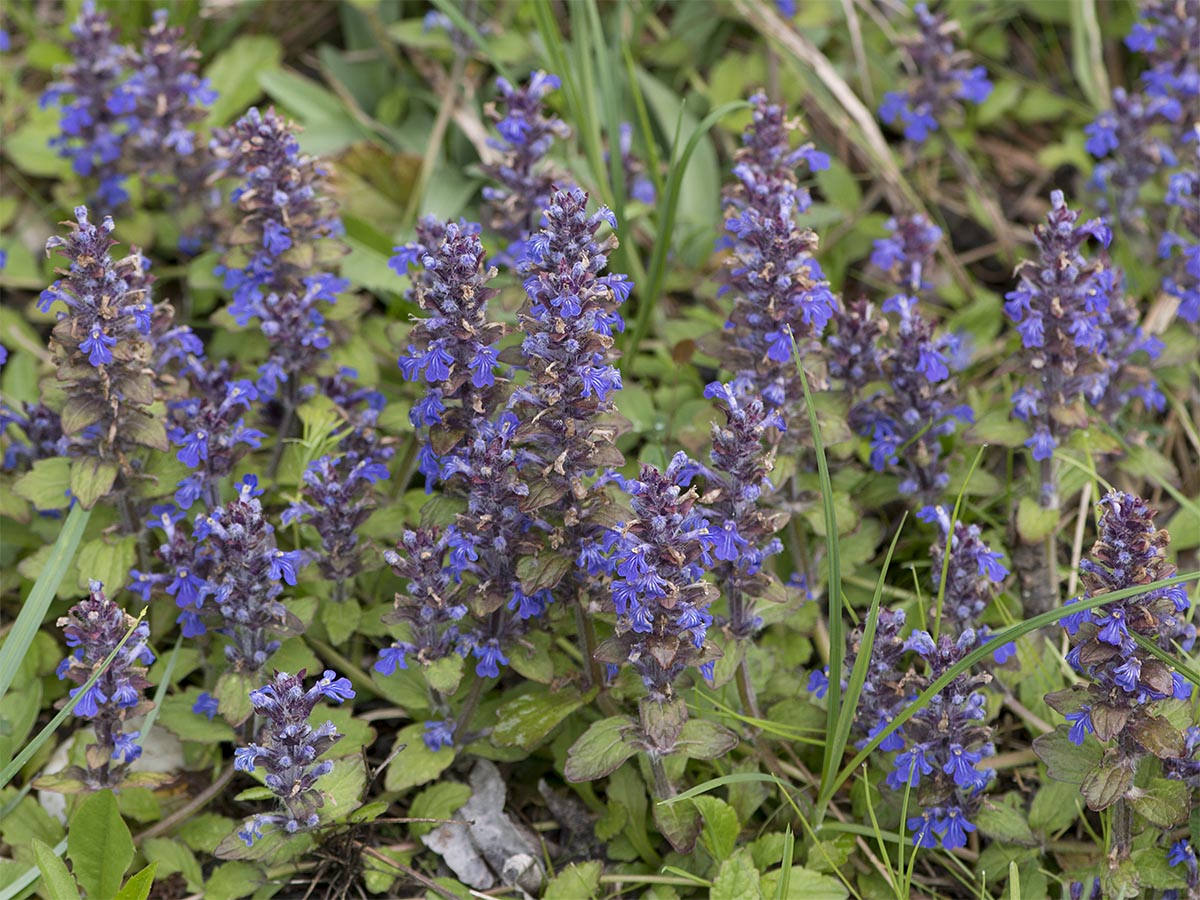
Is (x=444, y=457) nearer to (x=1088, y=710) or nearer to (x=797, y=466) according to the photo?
(x=797, y=466)

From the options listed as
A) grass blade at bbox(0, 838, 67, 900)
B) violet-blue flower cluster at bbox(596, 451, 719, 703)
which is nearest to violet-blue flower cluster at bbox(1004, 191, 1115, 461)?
violet-blue flower cluster at bbox(596, 451, 719, 703)

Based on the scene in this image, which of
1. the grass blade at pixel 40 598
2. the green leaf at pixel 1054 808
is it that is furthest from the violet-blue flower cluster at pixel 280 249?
the green leaf at pixel 1054 808

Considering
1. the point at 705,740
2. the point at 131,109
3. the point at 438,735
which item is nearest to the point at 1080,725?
the point at 705,740

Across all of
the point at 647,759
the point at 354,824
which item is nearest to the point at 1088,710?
the point at 647,759

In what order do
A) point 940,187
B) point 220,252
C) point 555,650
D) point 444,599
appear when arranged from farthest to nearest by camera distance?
point 940,187 < point 220,252 < point 555,650 < point 444,599

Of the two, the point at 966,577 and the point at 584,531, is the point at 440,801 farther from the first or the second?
the point at 966,577

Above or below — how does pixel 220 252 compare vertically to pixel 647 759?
above
